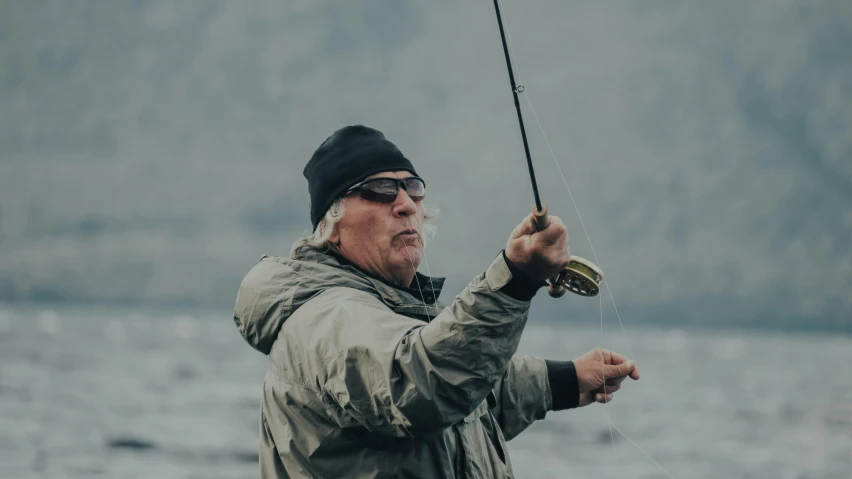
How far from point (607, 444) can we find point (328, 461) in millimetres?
24847

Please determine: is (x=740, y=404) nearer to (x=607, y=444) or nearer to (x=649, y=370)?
(x=607, y=444)

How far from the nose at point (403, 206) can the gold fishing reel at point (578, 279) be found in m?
0.57

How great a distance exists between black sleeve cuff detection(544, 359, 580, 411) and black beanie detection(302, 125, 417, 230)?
103cm

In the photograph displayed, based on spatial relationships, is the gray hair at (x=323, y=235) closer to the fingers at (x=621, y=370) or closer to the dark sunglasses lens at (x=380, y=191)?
the dark sunglasses lens at (x=380, y=191)

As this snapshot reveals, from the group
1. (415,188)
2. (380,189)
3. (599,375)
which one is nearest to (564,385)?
(599,375)

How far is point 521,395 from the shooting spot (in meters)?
3.64

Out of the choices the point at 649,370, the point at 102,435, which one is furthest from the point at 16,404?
the point at 649,370

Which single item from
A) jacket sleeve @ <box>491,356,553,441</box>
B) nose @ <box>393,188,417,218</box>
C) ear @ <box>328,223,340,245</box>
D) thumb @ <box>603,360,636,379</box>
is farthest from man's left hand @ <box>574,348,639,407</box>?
ear @ <box>328,223,340,245</box>

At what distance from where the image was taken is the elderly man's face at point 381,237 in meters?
3.06

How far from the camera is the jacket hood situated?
2.63m

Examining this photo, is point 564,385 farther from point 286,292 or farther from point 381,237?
point 286,292

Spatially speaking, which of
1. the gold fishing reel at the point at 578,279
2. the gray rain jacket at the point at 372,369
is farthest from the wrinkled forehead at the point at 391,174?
the gold fishing reel at the point at 578,279

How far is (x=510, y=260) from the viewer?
2.21 meters

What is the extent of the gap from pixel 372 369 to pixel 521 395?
153 cm
